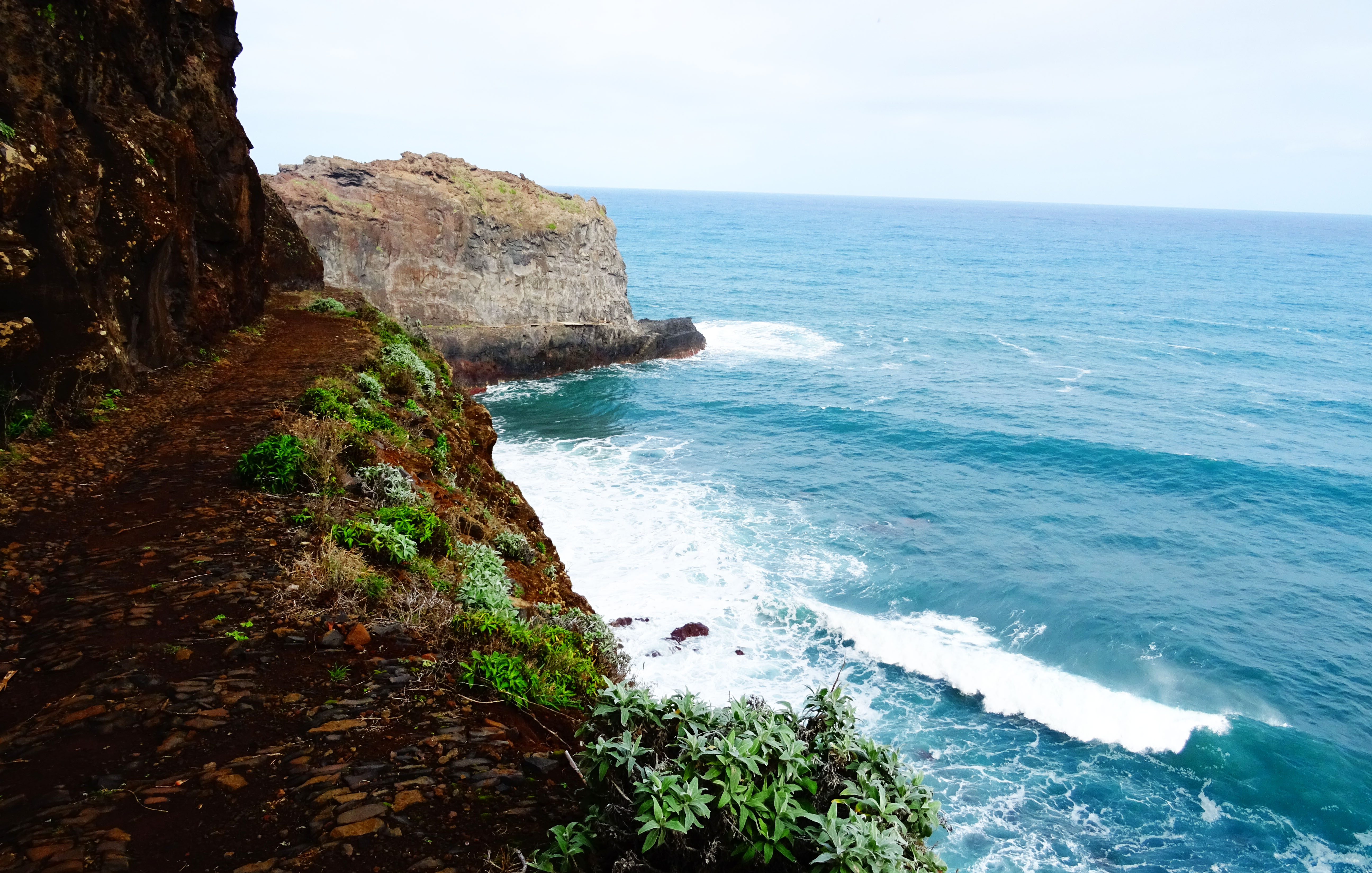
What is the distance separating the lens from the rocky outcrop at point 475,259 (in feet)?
171

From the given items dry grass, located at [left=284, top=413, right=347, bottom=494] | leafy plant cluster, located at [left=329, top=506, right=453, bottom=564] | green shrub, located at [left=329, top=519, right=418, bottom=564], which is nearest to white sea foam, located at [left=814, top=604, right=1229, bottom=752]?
leafy plant cluster, located at [left=329, top=506, right=453, bottom=564]

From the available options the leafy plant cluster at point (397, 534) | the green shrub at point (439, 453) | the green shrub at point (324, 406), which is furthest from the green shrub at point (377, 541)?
the green shrub at point (439, 453)

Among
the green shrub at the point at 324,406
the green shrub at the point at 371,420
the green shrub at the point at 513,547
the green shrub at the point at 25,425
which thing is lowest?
the green shrub at the point at 513,547

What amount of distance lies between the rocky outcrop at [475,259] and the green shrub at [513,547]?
4163 cm

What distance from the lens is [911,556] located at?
93.9ft

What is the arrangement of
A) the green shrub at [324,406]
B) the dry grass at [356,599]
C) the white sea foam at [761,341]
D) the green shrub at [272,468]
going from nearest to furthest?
the dry grass at [356,599]
the green shrub at [272,468]
the green shrub at [324,406]
the white sea foam at [761,341]

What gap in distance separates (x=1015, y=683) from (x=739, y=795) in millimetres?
20960

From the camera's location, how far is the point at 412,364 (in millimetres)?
19062

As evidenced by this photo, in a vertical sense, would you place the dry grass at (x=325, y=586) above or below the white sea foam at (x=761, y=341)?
above

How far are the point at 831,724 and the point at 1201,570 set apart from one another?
29897mm

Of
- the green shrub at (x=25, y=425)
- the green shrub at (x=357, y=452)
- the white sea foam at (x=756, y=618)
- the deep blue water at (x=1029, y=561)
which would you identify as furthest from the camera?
the white sea foam at (x=756, y=618)

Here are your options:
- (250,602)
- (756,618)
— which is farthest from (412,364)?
(756,618)

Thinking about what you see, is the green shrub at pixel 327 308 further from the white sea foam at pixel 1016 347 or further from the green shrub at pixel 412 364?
the white sea foam at pixel 1016 347

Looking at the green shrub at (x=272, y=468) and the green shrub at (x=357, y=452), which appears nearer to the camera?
the green shrub at (x=272, y=468)
